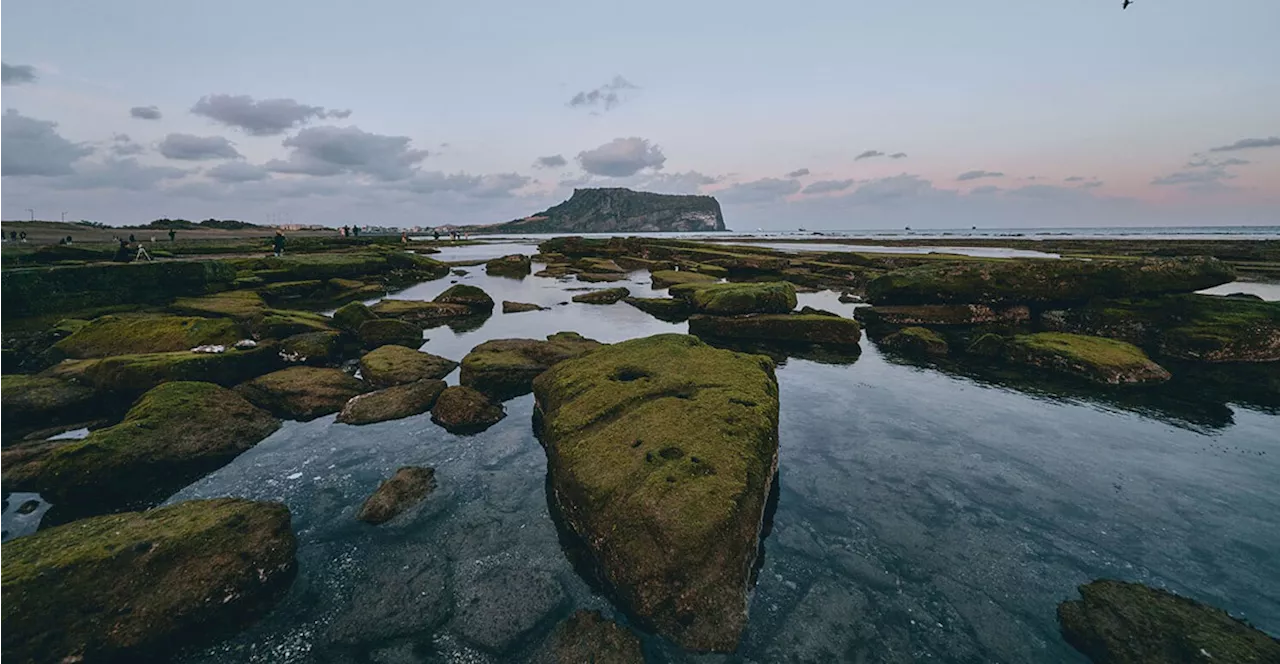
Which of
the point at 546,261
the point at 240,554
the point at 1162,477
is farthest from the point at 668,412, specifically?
the point at 546,261

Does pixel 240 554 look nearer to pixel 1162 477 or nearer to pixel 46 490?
pixel 46 490

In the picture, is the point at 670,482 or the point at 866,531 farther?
the point at 866,531

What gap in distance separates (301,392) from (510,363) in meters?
5.88

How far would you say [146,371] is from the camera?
43.0ft

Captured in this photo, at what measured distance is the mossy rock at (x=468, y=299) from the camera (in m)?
29.9

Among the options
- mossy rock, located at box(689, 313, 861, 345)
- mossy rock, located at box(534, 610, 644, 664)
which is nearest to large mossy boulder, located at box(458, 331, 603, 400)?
mossy rock, located at box(534, 610, 644, 664)

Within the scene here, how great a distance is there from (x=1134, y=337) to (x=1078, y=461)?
54.7 ft

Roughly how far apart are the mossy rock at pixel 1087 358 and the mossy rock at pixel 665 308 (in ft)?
53.0

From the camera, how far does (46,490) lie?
8.62 m

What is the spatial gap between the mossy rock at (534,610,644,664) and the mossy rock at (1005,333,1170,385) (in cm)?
1979

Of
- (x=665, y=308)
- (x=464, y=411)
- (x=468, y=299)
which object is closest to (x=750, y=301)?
(x=665, y=308)

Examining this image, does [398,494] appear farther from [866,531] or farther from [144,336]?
[144,336]

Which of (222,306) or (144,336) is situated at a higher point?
(222,306)

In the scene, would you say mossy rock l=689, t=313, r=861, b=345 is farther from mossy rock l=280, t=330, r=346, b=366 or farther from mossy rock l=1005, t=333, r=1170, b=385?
mossy rock l=280, t=330, r=346, b=366
